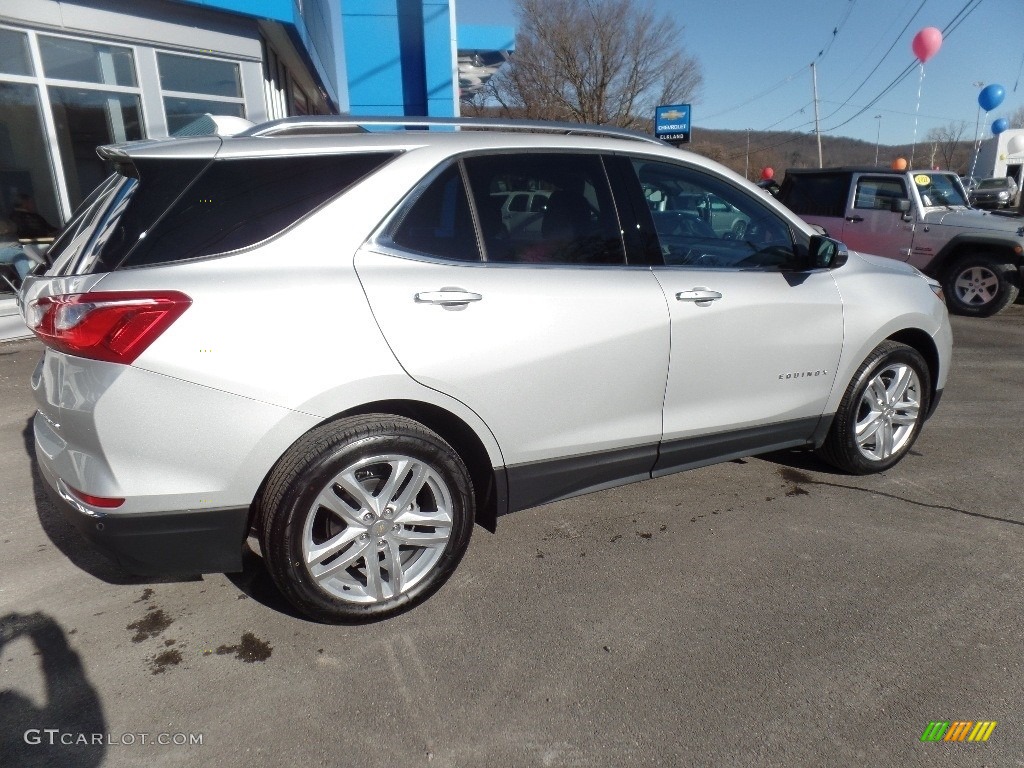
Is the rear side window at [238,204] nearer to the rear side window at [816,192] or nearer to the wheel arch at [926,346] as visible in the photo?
the wheel arch at [926,346]

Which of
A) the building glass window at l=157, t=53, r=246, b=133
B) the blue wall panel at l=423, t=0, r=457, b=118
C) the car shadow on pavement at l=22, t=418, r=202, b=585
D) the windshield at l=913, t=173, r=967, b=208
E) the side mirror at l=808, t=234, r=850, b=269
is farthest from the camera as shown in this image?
the blue wall panel at l=423, t=0, r=457, b=118

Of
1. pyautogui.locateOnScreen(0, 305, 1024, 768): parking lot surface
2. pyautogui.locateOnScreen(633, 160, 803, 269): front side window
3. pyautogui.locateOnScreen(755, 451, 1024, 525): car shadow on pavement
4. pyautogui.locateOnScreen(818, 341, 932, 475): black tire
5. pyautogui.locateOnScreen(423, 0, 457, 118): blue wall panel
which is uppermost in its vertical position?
pyautogui.locateOnScreen(423, 0, 457, 118): blue wall panel

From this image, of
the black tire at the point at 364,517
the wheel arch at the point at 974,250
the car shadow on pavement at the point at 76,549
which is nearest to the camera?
the black tire at the point at 364,517

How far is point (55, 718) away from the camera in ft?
7.20

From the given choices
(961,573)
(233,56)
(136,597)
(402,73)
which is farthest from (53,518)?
(402,73)

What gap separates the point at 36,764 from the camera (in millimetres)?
2014

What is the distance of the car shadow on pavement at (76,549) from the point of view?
296 centimetres

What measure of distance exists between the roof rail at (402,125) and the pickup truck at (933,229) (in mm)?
A: 7508

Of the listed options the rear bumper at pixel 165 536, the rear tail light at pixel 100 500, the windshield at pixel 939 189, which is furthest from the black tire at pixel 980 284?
the rear tail light at pixel 100 500

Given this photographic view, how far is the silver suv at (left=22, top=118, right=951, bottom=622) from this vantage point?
7.14ft

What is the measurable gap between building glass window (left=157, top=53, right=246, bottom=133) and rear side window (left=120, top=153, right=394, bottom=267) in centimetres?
878

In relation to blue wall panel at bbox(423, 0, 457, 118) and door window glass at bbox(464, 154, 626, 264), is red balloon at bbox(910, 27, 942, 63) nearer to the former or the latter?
blue wall panel at bbox(423, 0, 457, 118)

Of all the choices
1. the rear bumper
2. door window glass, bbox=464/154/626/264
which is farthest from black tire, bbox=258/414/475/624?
door window glass, bbox=464/154/626/264

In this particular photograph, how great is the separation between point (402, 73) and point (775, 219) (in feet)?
39.1
